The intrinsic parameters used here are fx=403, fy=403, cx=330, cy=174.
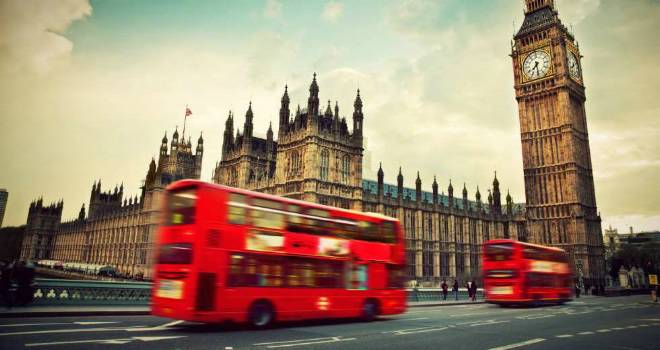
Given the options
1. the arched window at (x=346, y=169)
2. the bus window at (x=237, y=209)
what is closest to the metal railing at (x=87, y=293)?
the bus window at (x=237, y=209)

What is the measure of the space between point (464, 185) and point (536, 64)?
88.3ft

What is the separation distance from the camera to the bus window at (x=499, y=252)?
79.7ft

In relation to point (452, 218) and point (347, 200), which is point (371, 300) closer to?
point (347, 200)

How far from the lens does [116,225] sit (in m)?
102

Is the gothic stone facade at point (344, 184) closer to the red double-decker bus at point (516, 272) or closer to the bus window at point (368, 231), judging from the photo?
the red double-decker bus at point (516, 272)

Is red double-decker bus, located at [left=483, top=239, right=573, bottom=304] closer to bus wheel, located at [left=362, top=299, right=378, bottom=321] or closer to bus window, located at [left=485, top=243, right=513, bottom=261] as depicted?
bus window, located at [left=485, top=243, right=513, bottom=261]

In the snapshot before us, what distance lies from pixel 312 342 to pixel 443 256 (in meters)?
54.5

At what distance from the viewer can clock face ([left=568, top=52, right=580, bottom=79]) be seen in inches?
2830

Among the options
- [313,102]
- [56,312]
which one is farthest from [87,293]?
[313,102]

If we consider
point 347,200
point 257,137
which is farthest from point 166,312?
point 257,137

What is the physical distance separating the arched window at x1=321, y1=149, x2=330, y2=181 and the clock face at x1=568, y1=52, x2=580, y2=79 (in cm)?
4969

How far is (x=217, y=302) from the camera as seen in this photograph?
11.7 meters

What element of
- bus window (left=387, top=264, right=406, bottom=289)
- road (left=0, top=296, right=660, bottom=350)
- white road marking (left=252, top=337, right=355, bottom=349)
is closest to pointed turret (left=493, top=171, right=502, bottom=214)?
road (left=0, top=296, right=660, bottom=350)

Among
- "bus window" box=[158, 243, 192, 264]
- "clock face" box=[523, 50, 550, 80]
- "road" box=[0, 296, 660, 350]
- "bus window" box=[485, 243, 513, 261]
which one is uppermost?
"clock face" box=[523, 50, 550, 80]
